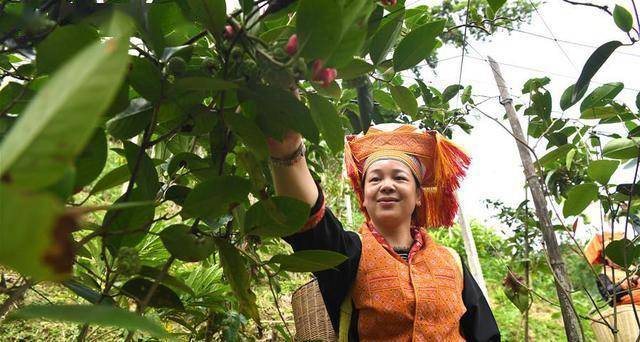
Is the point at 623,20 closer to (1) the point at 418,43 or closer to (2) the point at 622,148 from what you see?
(2) the point at 622,148

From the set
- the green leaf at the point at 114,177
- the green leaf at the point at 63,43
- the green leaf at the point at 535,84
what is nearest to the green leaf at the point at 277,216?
the green leaf at the point at 114,177

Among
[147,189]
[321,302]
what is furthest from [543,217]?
[147,189]

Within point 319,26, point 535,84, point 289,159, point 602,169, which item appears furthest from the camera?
point 535,84

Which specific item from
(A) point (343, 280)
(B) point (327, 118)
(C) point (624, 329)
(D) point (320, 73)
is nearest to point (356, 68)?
(B) point (327, 118)

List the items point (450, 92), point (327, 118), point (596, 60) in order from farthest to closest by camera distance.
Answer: point (450, 92) < point (596, 60) < point (327, 118)

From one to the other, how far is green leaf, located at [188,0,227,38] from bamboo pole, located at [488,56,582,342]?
70 centimetres

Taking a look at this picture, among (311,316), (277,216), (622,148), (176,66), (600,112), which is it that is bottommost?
(311,316)

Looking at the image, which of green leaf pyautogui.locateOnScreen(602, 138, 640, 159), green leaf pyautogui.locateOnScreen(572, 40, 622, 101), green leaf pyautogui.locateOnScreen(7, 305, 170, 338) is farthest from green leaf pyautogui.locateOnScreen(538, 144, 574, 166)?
green leaf pyautogui.locateOnScreen(7, 305, 170, 338)

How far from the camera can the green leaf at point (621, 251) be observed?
0.90 metres

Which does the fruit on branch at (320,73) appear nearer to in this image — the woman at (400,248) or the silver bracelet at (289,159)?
the silver bracelet at (289,159)

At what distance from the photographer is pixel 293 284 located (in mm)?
2658

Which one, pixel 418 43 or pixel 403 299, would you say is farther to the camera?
pixel 403 299

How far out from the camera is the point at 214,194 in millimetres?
457

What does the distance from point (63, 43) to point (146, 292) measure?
10.9 inches
